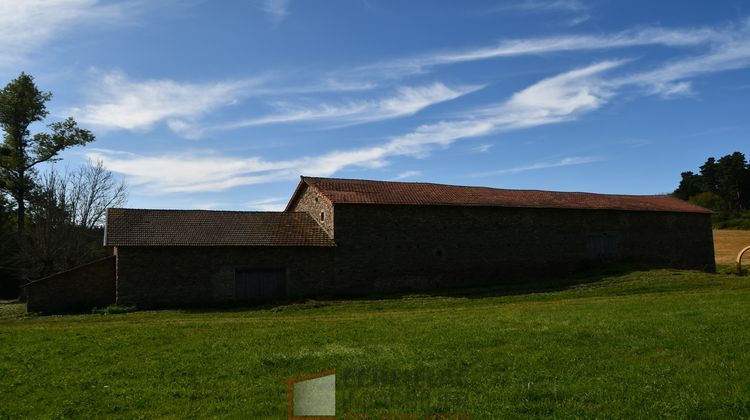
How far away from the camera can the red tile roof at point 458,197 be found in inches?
1171

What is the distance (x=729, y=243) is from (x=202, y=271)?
52.8 metres

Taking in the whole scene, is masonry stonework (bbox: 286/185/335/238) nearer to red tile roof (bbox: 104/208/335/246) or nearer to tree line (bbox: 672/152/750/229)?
red tile roof (bbox: 104/208/335/246)

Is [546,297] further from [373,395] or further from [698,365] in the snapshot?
[373,395]

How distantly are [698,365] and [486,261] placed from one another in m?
22.6

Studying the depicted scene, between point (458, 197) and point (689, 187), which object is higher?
point (689, 187)

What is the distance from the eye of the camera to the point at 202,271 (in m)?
25.7

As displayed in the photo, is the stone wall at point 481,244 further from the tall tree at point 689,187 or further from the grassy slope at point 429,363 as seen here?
the tall tree at point 689,187

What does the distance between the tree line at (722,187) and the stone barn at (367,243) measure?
5086cm

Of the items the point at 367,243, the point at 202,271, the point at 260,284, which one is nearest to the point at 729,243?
the point at 367,243

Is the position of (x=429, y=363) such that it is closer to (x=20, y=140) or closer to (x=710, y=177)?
(x=20, y=140)

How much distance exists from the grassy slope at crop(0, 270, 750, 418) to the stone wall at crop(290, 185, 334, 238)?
42.8 feet

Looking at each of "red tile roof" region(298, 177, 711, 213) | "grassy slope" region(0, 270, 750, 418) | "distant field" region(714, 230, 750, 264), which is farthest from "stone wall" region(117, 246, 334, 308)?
"distant field" region(714, 230, 750, 264)

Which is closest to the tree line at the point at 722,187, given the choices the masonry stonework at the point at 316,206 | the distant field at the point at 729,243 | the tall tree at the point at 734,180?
the tall tree at the point at 734,180

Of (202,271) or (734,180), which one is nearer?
(202,271)
